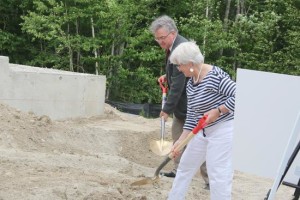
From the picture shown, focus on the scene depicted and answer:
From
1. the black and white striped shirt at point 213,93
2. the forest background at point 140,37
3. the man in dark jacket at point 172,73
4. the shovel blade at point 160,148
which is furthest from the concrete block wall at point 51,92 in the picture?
the black and white striped shirt at point 213,93

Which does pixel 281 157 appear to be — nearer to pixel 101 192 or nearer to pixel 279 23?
pixel 101 192

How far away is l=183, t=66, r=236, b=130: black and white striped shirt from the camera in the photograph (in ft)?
14.9

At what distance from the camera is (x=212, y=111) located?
4.52m

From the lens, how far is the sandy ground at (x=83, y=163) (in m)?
5.46

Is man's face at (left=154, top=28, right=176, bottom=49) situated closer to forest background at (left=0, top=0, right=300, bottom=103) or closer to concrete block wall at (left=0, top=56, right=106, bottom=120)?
concrete block wall at (left=0, top=56, right=106, bottom=120)

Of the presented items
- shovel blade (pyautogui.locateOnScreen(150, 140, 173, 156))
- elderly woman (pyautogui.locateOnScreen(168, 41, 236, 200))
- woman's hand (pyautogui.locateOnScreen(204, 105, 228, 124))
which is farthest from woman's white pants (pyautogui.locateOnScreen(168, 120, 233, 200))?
shovel blade (pyautogui.locateOnScreen(150, 140, 173, 156))

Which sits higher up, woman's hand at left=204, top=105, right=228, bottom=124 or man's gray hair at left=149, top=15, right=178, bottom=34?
man's gray hair at left=149, top=15, right=178, bottom=34

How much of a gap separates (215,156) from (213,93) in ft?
1.70

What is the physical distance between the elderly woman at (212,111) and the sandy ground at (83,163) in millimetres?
1136

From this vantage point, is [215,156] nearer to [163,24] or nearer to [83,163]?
[163,24]

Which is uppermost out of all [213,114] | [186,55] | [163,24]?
[163,24]

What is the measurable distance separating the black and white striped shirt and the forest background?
981cm

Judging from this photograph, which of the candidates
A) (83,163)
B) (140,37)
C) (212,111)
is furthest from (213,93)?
(140,37)

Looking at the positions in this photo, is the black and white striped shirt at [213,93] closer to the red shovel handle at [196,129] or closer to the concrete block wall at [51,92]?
the red shovel handle at [196,129]
